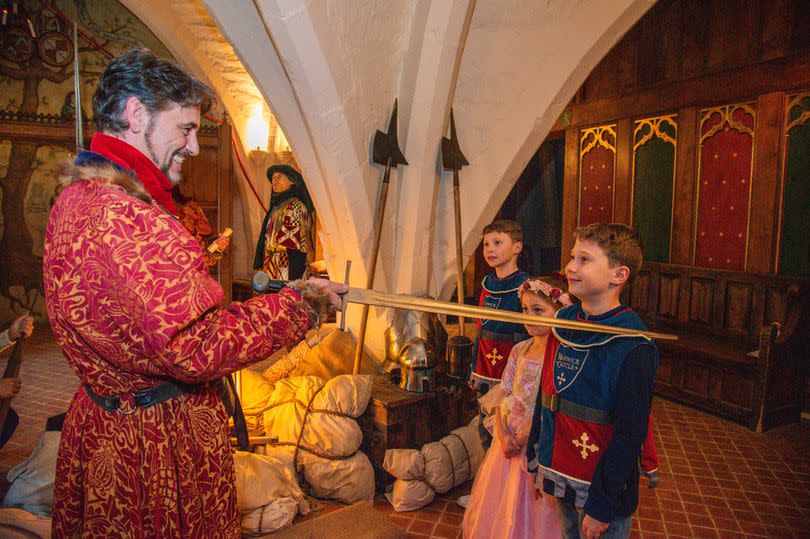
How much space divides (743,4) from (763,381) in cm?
355

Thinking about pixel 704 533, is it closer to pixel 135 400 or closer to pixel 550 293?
pixel 550 293

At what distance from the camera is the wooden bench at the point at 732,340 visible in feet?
15.9

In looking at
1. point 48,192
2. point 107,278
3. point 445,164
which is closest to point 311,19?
point 445,164

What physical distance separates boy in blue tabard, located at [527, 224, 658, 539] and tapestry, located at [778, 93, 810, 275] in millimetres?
4128

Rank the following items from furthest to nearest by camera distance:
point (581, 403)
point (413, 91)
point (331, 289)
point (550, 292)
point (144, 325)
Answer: point (413, 91), point (550, 292), point (581, 403), point (331, 289), point (144, 325)

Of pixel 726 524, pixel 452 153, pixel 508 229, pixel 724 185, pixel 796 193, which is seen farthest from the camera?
pixel 724 185

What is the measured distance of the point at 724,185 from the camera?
5832mm

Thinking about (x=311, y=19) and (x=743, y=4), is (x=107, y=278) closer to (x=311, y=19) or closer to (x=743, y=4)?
(x=311, y=19)

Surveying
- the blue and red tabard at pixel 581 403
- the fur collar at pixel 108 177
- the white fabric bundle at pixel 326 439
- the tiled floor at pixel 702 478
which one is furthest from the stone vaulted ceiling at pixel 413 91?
the blue and red tabard at pixel 581 403

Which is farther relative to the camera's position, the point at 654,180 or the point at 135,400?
the point at 654,180

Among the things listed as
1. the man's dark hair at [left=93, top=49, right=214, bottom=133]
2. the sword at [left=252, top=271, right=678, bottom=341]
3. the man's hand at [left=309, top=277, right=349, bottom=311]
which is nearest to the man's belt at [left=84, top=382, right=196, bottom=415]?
the sword at [left=252, top=271, right=678, bottom=341]

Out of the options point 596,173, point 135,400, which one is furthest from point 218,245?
point 596,173

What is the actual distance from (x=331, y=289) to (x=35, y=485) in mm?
2542

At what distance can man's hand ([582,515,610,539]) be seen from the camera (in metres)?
1.89
